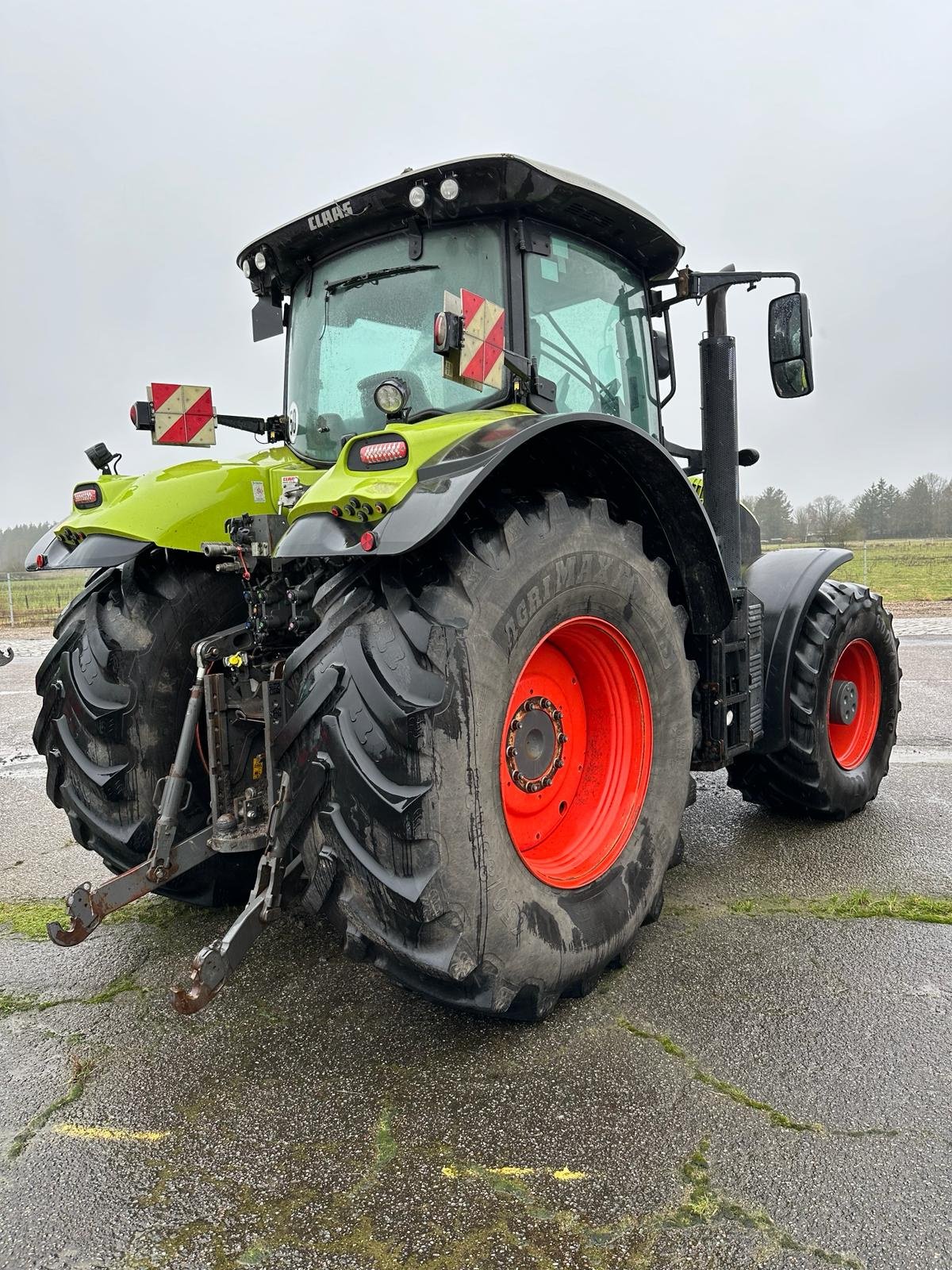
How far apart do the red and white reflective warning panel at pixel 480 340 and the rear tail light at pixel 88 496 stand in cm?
136

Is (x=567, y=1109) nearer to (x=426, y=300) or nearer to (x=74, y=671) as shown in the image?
(x=74, y=671)

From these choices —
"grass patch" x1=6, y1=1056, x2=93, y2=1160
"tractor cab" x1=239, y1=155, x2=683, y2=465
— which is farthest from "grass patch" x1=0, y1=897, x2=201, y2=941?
"tractor cab" x1=239, y1=155, x2=683, y2=465

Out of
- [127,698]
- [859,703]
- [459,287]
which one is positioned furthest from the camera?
[859,703]

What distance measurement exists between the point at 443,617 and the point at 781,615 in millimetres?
2254

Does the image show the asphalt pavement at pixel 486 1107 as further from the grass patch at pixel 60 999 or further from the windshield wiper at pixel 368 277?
the windshield wiper at pixel 368 277

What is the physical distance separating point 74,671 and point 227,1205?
1564 millimetres

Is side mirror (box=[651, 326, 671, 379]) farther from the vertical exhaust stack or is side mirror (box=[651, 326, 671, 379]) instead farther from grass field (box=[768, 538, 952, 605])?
grass field (box=[768, 538, 952, 605])

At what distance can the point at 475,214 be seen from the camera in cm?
264

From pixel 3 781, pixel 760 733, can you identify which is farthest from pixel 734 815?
pixel 3 781

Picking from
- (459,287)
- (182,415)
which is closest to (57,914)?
(182,415)

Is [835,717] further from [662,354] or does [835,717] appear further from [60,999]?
[60,999]

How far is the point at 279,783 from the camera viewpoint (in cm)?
207

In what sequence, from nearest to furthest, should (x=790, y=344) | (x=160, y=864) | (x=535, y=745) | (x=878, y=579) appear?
(x=160, y=864), (x=535, y=745), (x=790, y=344), (x=878, y=579)

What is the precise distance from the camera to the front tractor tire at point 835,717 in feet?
12.0
